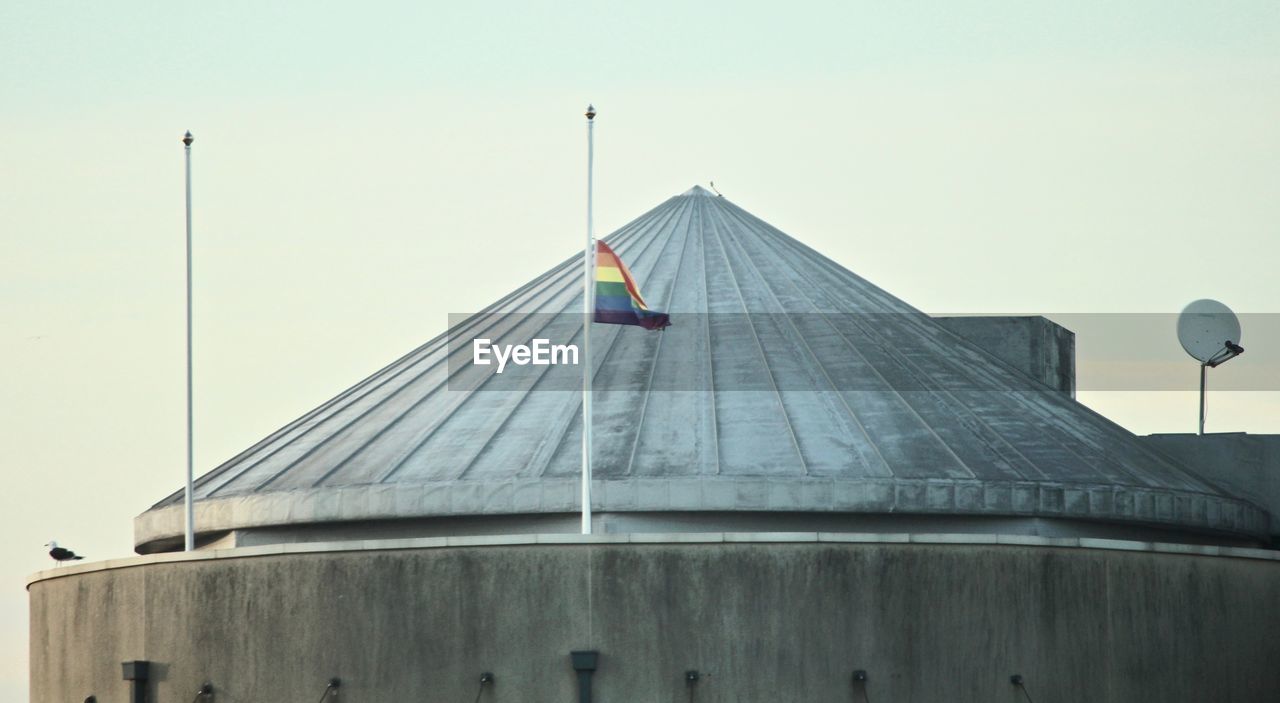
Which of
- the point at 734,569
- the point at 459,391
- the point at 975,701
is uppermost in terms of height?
the point at 459,391

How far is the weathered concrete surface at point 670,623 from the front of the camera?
27.4 meters

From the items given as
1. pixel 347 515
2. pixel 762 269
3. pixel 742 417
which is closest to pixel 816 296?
pixel 762 269

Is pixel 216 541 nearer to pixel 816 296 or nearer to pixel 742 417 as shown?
pixel 742 417

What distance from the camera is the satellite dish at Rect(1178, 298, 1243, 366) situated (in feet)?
146

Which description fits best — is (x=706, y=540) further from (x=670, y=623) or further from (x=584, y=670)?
(x=584, y=670)

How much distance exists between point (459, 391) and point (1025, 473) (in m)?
9.60

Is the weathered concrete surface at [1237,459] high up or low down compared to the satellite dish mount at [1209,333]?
down

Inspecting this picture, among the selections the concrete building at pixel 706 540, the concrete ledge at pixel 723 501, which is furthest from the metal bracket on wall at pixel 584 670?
the concrete ledge at pixel 723 501

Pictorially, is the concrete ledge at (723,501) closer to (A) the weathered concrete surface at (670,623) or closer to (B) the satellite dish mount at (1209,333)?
(A) the weathered concrete surface at (670,623)

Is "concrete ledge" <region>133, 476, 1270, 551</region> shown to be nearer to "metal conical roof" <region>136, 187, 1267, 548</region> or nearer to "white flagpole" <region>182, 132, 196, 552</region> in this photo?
"metal conical roof" <region>136, 187, 1267, 548</region>

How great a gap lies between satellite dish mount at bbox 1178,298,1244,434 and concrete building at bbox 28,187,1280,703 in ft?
15.5

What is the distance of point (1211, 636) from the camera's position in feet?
100

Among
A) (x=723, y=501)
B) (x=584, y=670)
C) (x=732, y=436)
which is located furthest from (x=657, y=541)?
(x=732, y=436)

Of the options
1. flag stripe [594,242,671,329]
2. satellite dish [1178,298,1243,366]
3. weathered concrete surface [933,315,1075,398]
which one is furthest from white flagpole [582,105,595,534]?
satellite dish [1178,298,1243,366]
